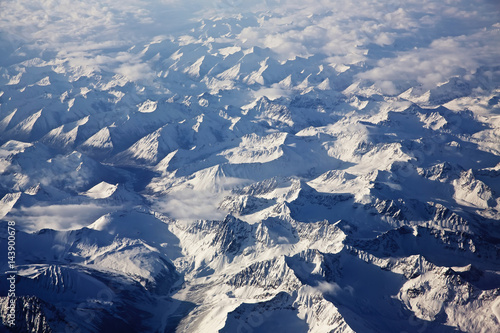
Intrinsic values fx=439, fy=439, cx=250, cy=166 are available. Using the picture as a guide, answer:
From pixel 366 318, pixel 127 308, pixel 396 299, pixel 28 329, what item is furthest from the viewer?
pixel 127 308

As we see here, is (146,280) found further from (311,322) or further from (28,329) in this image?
(311,322)

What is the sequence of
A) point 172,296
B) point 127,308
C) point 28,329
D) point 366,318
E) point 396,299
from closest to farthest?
point 28,329 → point 366,318 → point 396,299 → point 127,308 → point 172,296

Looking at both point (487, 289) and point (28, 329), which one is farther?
point (487, 289)

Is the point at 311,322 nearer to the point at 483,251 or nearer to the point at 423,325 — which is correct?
the point at 423,325

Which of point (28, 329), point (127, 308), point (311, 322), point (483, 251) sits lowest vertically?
point (483, 251)

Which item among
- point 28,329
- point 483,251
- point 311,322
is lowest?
point 483,251

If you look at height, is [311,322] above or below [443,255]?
above

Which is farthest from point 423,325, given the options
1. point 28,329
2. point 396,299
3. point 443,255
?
point 28,329

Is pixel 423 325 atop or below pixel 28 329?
below

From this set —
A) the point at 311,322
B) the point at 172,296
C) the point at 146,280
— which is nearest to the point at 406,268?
the point at 311,322
